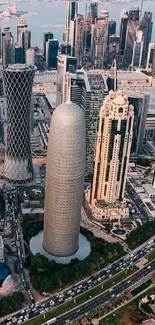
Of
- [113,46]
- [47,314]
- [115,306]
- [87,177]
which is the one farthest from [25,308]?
[113,46]

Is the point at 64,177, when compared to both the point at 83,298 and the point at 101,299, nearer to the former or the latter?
the point at 83,298

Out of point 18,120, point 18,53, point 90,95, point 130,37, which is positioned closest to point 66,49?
point 18,53

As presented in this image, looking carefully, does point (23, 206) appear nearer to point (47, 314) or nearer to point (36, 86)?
point (47, 314)

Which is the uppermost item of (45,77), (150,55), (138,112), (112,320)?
(150,55)

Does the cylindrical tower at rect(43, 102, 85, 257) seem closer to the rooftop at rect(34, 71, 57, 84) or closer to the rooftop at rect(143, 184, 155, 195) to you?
the rooftop at rect(143, 184, 155, 195)

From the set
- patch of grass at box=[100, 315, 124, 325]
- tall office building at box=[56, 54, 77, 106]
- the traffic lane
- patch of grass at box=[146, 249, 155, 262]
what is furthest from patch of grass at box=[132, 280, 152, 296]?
tall office building at box=[56, 54, 77, 106]
